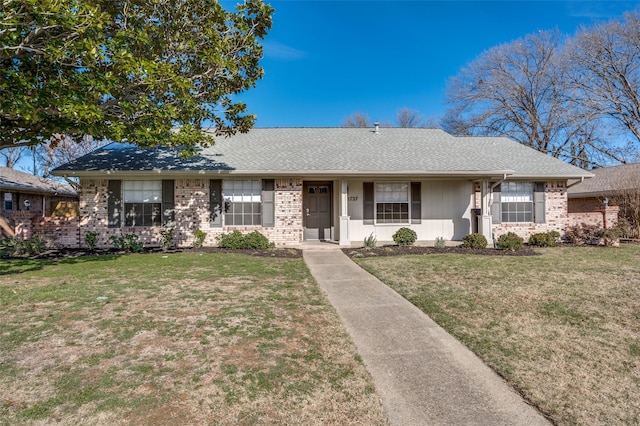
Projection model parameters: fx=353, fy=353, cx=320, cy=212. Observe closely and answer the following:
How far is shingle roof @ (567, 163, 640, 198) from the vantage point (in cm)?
1582

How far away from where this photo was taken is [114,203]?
12.0 m

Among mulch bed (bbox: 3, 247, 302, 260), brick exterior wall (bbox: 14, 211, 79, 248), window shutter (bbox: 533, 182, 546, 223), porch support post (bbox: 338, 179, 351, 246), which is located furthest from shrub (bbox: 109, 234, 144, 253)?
window shutter (bbox: 533, 182, 546, 223)

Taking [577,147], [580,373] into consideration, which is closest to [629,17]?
[577,147]

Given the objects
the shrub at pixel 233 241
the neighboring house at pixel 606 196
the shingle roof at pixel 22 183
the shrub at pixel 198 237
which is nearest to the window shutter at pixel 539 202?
the neighboring house at pixel 606 196

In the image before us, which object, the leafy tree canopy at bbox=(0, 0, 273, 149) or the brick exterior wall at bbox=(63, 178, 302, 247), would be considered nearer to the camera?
the leafy tree canopy at bbox=(0, 0, 273, 149)

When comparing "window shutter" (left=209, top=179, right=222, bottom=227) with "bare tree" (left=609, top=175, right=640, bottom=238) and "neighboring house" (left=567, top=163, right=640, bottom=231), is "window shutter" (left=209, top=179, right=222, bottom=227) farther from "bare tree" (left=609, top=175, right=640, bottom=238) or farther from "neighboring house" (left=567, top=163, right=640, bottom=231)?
"bare tree" (left=609, top=175, right=640, bottom=238)

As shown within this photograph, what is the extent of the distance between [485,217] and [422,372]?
10.2m

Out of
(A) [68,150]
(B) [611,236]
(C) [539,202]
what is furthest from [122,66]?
(A) [68,150]

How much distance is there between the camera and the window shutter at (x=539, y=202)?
13.2 metres

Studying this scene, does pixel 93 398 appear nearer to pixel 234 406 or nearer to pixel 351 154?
pixel 234 406

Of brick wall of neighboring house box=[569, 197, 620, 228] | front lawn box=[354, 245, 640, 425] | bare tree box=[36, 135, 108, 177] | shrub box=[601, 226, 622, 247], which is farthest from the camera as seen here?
bare tree box=[36, 135, 108, 177]

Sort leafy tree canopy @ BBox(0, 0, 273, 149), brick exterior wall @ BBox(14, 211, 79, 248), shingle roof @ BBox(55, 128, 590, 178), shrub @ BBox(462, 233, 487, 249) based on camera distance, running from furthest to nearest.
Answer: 1. shingle roof @ BBox(55, 128, 590, 178)
2. brick exterior wall @ BBox(14, 211, 79, 248)
3. shrub @ BBox(462, 233, 487, 249)
4. leafy tree canopy @ BBox(0, 0, 273, 149)

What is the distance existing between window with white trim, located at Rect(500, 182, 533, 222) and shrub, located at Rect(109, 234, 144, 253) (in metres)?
12.9

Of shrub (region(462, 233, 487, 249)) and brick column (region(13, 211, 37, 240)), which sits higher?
brick column (region(13, 211, 37, 240))
